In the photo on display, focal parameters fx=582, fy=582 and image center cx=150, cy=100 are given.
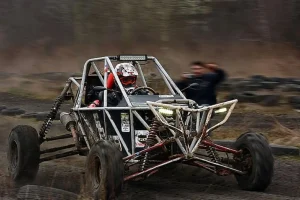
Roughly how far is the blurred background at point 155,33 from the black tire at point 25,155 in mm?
17209

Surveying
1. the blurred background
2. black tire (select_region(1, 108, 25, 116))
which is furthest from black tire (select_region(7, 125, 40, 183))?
the blurred background

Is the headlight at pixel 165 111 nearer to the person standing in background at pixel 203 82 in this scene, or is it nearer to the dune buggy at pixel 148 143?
the dune buggy at pixel 148 143

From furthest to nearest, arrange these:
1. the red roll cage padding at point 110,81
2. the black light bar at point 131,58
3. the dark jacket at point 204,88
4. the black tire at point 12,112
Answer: the black tire at point 12,112, the dark jacket at point 204,88, the black light bar at point 131,58, the red roll cage padding at point 110,81

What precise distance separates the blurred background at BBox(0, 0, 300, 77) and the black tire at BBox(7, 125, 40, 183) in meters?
17.2

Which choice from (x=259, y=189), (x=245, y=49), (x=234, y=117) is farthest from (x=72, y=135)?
(x=245, y=49)

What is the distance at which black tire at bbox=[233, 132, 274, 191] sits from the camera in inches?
247

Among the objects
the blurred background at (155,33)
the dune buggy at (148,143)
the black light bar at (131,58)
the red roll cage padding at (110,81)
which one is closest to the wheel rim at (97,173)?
the dune buggy at (148,143)

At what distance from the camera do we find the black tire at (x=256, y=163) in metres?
6.29

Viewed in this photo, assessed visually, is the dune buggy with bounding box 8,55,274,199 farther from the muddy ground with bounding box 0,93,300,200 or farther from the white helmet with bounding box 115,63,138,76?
the muddy ground with bounding box 0,93,300,200

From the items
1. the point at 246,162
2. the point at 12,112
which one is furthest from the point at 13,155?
the point at 12,112

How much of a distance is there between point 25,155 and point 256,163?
2.99 meters

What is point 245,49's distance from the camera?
86.5ft

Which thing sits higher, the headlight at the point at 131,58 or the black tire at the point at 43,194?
the headlight at the point at 131,58

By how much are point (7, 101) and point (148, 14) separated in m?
11.2
